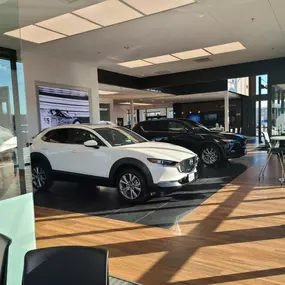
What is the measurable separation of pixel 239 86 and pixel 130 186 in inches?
650

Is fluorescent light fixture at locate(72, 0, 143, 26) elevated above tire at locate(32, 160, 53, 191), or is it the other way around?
fluorescent light fixture at locate(72, 0, 143, 26)

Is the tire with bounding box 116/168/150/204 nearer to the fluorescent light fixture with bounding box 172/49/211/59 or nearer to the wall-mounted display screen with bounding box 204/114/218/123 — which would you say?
the fluorescent light fixture with bounding box 172/49/211/59

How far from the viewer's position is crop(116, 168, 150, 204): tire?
15.4 feet

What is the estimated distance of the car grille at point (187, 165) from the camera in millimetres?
4672

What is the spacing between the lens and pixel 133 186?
4.79 meters

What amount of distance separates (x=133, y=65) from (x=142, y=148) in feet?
17.8

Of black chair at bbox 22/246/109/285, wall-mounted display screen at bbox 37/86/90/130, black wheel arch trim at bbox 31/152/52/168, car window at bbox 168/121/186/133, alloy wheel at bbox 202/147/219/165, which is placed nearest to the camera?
black chair at bbox 22/246/109/285

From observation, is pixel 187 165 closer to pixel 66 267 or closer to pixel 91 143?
pixel 91 143

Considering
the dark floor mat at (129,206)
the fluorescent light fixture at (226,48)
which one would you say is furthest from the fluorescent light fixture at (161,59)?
the dark floor mat at (129,206)

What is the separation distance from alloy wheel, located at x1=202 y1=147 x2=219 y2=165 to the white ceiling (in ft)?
9.39

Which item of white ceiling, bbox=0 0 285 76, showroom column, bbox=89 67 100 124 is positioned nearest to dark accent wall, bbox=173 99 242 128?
white ceiling, bbox=0 0 285 76

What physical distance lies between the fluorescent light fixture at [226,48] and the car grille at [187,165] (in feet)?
13.0

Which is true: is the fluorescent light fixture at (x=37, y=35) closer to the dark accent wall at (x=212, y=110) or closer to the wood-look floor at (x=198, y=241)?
the wood-look floor at (x=198, y=241)

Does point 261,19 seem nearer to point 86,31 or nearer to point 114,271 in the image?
point 86,31
